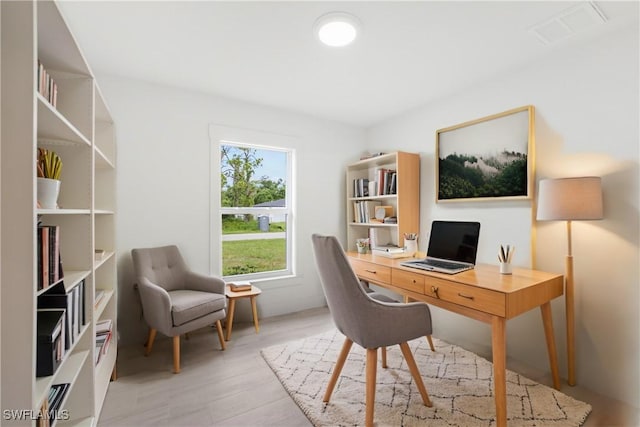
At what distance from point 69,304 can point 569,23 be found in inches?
117

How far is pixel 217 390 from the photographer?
1.92 metres

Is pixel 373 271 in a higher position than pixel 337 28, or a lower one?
lower

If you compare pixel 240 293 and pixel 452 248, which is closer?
pixel 452 248

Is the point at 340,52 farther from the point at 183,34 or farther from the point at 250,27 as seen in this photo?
→ the point at 183,34

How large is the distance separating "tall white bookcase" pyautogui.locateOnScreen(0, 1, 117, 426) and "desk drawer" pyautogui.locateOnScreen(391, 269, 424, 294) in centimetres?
187

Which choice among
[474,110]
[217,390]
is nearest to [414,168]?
[474,110]

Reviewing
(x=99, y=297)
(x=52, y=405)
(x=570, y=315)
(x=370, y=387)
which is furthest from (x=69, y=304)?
(x=570, y=315)

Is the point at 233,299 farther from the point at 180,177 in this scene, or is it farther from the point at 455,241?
the point at 455,241

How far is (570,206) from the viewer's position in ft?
5.88

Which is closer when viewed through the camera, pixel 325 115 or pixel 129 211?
pixel 129 211

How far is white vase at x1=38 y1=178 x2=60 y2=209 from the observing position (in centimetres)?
112

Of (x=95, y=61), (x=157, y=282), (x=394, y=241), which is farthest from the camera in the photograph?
(x=394, y=241)

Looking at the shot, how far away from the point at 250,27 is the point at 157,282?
6.81ft

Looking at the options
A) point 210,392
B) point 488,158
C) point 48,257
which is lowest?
point 210,392
